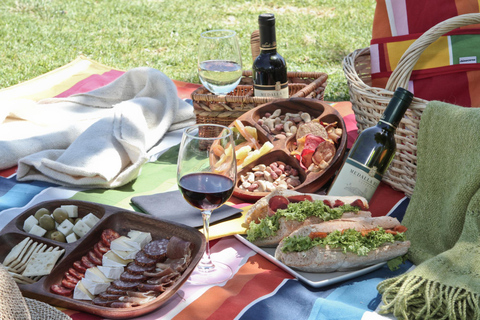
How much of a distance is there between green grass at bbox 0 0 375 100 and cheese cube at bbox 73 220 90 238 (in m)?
2.25

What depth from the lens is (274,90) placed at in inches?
84.5

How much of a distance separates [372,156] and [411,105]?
200 mm

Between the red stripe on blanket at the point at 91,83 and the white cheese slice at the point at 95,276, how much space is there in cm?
193

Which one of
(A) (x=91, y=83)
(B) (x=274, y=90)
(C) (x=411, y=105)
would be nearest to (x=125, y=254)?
(C) (x=411, y=105)

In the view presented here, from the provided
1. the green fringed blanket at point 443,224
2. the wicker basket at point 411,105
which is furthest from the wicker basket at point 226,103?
the green fringed blanket at point 443,224

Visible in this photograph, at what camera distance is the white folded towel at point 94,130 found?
196 cm

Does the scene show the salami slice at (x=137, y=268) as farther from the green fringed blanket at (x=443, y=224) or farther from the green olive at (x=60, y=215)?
the green fringed blanket at (x=443, y=224)

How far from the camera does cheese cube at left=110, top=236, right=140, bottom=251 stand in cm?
133

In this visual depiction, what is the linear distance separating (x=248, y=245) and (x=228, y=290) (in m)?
0.19

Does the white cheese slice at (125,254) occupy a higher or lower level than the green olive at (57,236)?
lower

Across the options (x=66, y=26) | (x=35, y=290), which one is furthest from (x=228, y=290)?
(x=66, y=26)

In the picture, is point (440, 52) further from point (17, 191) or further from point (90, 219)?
point (17, 191)

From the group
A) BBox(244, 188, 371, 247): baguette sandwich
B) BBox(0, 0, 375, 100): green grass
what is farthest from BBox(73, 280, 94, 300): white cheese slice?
BBox(0, 0, 375, 100): green grass

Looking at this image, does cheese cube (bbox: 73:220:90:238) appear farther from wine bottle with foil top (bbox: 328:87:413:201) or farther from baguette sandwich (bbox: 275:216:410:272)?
wine bottle with foil top (bbox: 328:87:413:201)
